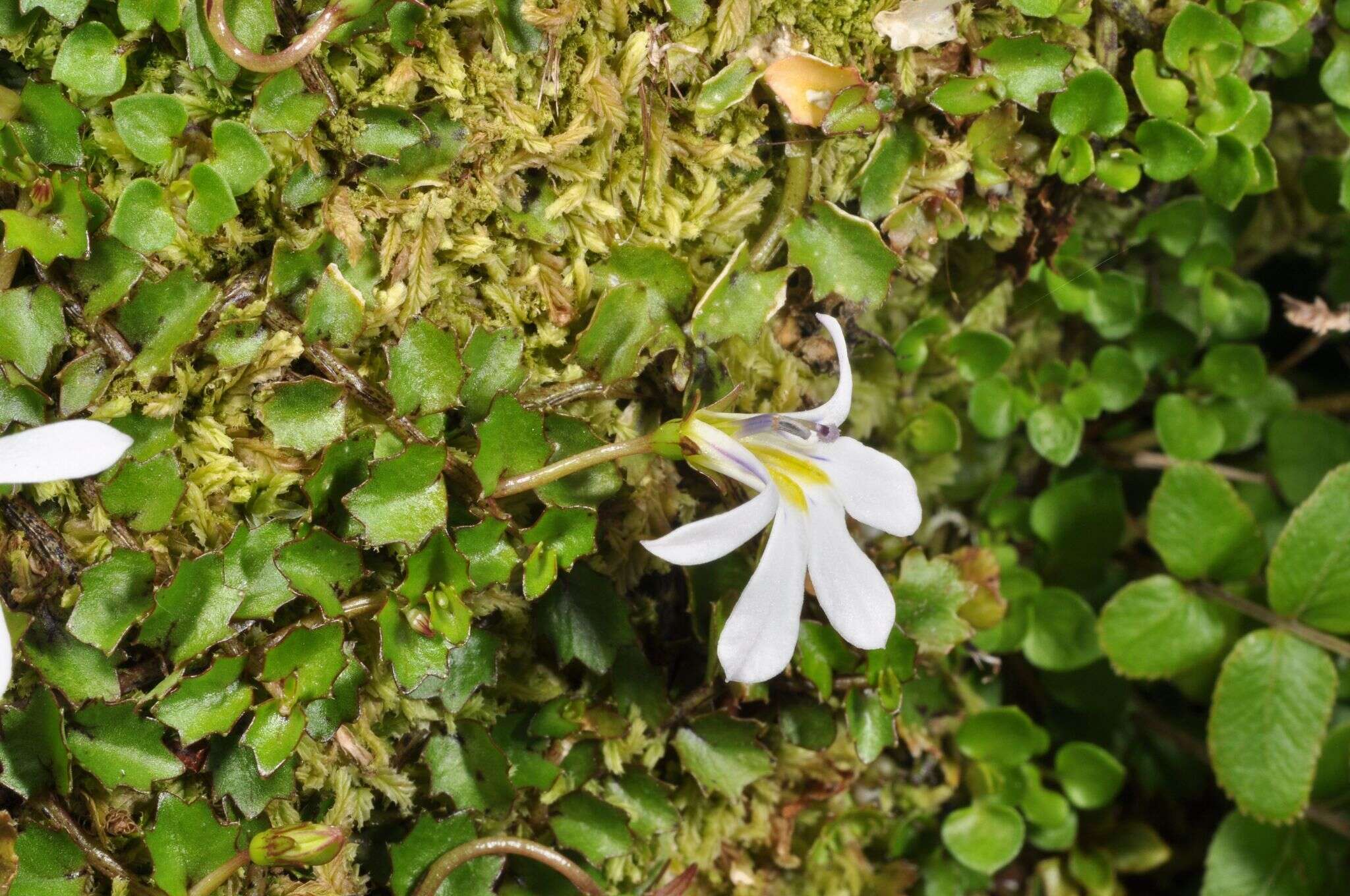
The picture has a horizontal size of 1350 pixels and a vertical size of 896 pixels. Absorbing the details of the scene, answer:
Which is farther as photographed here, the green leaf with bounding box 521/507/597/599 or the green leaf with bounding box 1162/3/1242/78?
the green leaf with bounding box 1162/3/1242/78

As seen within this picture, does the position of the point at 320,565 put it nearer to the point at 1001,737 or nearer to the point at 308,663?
the point at 308,663

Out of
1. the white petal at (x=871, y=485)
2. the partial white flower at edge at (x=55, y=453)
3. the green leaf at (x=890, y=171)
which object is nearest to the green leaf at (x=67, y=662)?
the partial white flower at edge at (x=55, y=453)

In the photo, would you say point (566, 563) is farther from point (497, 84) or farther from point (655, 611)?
point (497, 84)

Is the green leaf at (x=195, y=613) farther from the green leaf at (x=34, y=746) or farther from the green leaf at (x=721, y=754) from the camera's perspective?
the green leaf at (x=721, y=754)

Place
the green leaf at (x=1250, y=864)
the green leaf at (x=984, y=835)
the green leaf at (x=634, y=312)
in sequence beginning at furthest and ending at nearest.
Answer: the green leaf at (x=1250, y=864) < the green leaf at (x=984, y=835) < the green leaf at (x=634, y=312)

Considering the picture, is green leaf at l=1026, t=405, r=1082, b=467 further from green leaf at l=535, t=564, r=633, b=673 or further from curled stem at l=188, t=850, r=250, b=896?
curled stem at l=188, t=850, r=250, b=896

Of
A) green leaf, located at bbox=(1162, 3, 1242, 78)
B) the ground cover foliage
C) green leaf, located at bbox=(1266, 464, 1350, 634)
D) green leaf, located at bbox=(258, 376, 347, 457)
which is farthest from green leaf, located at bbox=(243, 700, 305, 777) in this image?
green leaf, located at bbox=(1266, 464, 1350, 634)

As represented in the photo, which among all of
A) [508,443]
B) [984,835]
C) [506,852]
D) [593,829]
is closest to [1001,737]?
[984,835]
